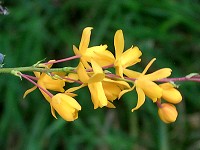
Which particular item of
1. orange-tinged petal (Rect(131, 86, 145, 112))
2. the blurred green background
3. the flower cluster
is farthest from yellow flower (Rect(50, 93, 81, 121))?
the blurred green background

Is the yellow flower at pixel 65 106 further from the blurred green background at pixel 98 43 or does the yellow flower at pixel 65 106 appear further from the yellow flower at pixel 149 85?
the blurred green background at pixel 98 43

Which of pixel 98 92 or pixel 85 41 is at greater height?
pixel 85 41

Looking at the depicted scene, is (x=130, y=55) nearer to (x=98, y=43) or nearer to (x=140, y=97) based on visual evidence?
(x=140, y=97)

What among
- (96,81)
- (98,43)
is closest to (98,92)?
(96,81)

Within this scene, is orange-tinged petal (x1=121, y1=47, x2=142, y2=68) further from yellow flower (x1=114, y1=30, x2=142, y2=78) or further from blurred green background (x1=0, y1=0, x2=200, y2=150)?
blurred green background (x1=0, y1=0, x2=200, y2=150)

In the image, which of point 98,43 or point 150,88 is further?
point 98,43

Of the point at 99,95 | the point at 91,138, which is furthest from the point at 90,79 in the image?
the point at 91,138

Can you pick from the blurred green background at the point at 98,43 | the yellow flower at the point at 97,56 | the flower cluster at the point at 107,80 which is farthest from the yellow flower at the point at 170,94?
the blurred green background at the point at 98,43
